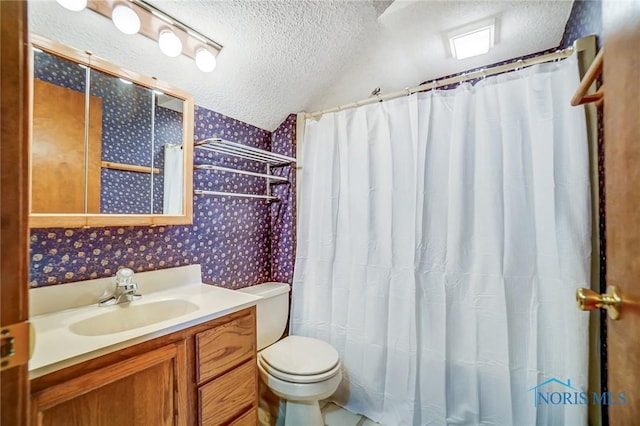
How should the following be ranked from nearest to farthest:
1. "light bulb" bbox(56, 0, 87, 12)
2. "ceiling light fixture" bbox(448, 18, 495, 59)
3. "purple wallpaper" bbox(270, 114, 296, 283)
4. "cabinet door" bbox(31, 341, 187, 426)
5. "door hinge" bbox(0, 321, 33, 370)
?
"door hinge" bbox(0, 321, 33, 370)
"cabinet door" bbox(31, 341, 187, 426)
"light bulb" bbox(56, 0, 87, 12)
"ceiling light fixture" bbox(448, 18, 495, 59)
"purple wallpaper" bbox(270, 114, 296, 283)

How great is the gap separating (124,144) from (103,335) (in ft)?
2.74

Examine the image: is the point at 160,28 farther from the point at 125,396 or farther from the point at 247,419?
the point at 247,419

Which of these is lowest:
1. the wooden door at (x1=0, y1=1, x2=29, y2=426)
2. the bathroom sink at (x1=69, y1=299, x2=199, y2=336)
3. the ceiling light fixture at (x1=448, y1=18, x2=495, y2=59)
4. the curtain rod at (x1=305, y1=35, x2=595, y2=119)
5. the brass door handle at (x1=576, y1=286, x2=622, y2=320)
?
the bathroom sink at (x1=69, y1=299, x2=199, y2=336)

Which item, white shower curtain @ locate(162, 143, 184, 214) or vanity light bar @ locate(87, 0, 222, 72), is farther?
white shower curtain @ locate(162, 143, 184, 214)

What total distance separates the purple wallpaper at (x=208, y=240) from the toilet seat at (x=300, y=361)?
53cm

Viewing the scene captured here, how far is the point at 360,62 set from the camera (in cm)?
174

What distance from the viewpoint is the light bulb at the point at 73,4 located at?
98cm

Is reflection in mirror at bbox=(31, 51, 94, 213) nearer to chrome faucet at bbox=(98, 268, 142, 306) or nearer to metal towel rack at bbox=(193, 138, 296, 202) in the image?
chrome faucet at bbox=(98, 268, 142, 306)

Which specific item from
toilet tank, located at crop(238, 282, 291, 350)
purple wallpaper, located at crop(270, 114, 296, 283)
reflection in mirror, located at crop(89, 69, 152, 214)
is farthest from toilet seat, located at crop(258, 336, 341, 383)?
reflection in mirror, located at crop(89, 69, 152, 214)

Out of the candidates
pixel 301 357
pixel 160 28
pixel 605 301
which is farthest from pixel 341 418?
pixel 160 28

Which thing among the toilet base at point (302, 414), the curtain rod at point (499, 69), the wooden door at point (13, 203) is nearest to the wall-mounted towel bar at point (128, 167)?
the wooden door at point (13, 203)

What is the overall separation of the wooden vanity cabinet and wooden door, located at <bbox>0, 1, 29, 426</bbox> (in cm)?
43

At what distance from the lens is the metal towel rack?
1489 mm

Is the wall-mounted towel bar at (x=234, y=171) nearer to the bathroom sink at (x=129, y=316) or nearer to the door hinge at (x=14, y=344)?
the bathroom sink at (x=129, y=316)
